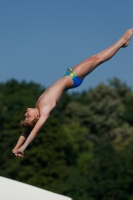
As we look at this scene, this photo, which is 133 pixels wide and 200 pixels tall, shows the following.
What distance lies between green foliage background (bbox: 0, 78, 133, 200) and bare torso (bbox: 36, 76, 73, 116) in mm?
62079

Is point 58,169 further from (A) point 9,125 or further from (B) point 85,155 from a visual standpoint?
(B) point 85,155

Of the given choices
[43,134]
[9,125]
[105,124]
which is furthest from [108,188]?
[105,124]

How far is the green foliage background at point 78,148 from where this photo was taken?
83938 millimetres

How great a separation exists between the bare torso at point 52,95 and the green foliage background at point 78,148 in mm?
62079

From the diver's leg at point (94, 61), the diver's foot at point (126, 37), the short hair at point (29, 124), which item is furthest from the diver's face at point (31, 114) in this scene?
the diver's foot at point (126, 37)

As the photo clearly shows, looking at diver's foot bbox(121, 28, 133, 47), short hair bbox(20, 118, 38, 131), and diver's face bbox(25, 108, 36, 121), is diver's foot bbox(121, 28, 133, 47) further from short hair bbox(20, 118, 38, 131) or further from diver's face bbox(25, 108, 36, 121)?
short hair bbox(20, 118, 38, 131)

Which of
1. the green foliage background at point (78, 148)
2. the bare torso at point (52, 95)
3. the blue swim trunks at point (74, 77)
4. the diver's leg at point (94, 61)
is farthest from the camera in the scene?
the green foliage background at point (78, 148)

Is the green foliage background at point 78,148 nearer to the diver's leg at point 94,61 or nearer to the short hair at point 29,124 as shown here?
the diver's leg at point 94,61

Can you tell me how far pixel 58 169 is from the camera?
8825 centimetres

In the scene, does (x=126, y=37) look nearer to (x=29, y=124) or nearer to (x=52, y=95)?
(x=52, y=95)

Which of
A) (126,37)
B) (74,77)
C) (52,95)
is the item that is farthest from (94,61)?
(52,95)

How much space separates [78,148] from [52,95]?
9021 centimetres

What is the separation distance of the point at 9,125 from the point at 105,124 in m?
23.0

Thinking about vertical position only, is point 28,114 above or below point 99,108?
below
